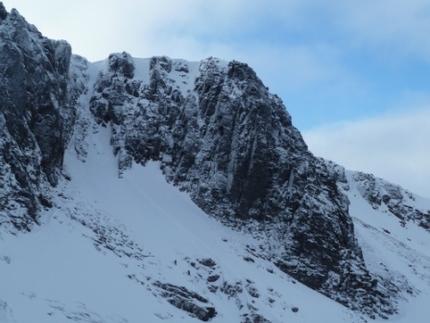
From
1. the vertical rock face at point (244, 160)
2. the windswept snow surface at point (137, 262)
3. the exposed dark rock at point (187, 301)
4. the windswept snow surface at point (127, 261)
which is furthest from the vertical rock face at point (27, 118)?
the vertical rock face at point (244, 160)

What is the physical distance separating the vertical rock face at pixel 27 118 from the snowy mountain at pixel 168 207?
0.40 ft

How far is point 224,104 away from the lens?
46.8m

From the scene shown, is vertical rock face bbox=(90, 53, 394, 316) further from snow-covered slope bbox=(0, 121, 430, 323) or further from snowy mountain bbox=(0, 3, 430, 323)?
snow-covered slope bbox=(0, 121, 430, 323)

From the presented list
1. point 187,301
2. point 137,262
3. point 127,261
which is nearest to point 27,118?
point 127,261

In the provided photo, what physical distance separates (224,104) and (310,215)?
50.4 feet

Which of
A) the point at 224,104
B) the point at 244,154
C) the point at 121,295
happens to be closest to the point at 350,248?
the point at 244,154

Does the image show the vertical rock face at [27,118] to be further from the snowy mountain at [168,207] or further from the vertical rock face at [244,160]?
the vertical rock face at [244,160]

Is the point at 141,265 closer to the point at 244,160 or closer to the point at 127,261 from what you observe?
the point at 127,261

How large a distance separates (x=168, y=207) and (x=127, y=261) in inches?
510

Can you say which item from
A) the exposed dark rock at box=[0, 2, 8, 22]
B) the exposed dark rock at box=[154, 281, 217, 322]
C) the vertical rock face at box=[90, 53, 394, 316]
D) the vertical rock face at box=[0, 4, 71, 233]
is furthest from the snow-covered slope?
the exposed dark rock at box=[0, 2, 8, 22]

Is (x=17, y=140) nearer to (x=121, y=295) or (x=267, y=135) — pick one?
(x=121, y=295)

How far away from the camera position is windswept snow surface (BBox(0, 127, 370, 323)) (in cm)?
1750

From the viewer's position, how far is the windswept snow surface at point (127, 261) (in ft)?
57.4

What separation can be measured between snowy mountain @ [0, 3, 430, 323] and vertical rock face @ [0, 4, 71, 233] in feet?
0.40
